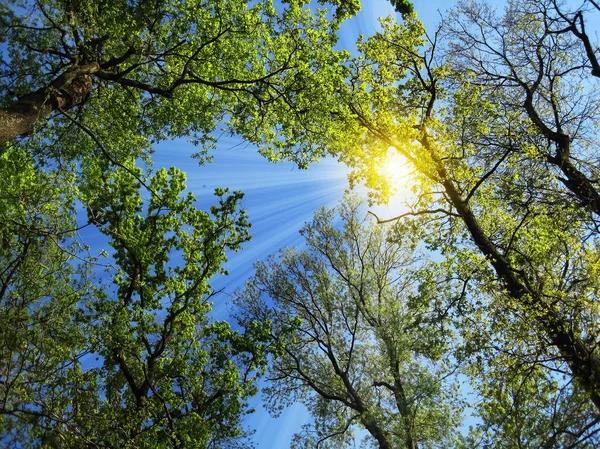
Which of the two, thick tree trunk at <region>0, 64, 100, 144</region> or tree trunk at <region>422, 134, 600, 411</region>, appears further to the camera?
tree trunk at <region>422, 134, 600, 411</region>

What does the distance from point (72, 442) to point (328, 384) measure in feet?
39.4

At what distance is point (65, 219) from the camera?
1251 cm

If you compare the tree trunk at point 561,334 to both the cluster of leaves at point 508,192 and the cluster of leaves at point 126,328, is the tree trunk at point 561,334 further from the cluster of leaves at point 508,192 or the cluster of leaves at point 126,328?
the cluster of leaves at point 126,328

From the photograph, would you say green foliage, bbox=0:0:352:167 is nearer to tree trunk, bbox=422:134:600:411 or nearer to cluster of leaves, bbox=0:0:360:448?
cluster of leaves, bbox=0:0:360:448

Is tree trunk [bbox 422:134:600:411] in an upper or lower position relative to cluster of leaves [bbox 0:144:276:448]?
lower

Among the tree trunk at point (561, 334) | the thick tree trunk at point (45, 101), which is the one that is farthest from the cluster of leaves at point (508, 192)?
the thick tree trunk at point (45, 101)

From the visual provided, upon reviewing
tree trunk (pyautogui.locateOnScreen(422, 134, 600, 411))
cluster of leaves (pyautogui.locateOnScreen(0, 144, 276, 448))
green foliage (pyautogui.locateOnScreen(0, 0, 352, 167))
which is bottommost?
tree trunk (pyautogui.locateOnScreen(422, 134, 600, 411))

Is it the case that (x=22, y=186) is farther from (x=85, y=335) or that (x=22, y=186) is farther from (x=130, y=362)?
(x=130, y=362)

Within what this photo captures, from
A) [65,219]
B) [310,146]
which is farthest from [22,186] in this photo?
[310,146]

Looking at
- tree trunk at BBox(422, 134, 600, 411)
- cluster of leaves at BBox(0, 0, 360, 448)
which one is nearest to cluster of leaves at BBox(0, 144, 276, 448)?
cluster of leaves at BBox(0, 0, 360, 448)

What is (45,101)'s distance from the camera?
6.82 meters

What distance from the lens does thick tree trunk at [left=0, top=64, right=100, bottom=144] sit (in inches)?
266

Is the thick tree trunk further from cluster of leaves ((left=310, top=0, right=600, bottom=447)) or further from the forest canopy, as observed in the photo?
cluster of leaves ((left=310, top=0, right=600, bottom=447))

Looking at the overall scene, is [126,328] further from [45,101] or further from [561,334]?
[561,334]
